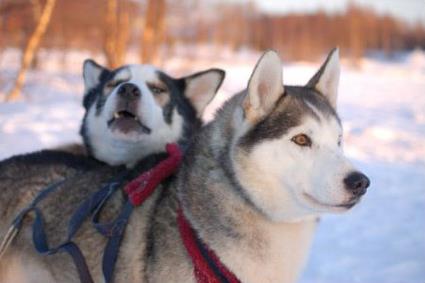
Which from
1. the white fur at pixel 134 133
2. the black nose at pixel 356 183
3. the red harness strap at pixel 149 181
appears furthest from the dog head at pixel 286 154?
the white fur at pixel 134 133

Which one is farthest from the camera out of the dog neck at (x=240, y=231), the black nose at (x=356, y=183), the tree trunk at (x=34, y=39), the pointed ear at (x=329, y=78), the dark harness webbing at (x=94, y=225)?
the tree trunk at (x=34, y=39)

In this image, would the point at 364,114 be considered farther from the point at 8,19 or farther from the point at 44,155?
the point at 44,155

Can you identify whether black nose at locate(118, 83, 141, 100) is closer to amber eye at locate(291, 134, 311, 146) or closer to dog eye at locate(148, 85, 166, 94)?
dog eye at locate(148, 85, 166, 94)

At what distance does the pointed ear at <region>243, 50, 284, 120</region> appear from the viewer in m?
2.17

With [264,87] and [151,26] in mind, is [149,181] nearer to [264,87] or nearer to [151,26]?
[264,87]

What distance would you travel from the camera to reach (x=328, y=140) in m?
2.17

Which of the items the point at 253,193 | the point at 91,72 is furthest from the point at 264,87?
the point at 91,72

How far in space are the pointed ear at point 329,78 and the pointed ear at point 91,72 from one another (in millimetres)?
1859

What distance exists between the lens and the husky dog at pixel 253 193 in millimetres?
2072

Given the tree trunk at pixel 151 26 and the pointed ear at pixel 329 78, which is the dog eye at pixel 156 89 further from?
the tree trunk at pixel 151 26

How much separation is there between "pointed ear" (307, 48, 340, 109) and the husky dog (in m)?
0.20

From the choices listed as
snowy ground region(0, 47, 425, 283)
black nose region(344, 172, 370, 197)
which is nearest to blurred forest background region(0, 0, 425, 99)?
snowy ground region(0, 47, 425, 283)

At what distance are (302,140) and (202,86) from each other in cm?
174

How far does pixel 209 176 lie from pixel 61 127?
8.61 m
